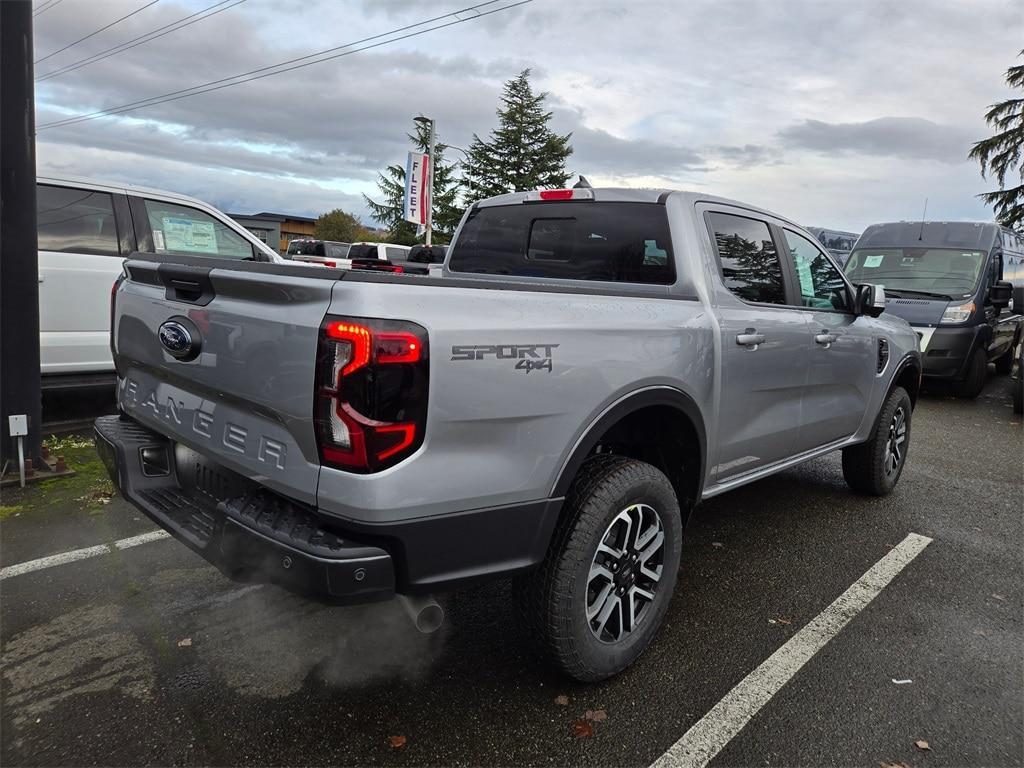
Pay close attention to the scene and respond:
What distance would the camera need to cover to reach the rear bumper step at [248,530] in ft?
6.31

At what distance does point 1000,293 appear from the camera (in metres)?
9.59

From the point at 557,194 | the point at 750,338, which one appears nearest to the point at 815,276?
the point at 750,338

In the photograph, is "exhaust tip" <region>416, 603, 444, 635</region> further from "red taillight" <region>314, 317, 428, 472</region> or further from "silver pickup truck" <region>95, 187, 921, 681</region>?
"red taillight" <region>314, 317, 428, 472</region>

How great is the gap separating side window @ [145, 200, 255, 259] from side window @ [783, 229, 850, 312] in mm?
4379

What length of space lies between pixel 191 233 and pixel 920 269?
9.36m

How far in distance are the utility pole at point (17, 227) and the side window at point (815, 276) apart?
4553 millimetres

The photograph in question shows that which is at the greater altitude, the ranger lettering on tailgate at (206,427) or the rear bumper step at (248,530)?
the ranger lettering on tailgate at (206,427)

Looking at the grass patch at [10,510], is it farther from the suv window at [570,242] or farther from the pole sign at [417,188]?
the pole sign at [417,188]

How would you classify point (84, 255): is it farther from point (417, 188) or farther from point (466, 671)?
point (417, 188)

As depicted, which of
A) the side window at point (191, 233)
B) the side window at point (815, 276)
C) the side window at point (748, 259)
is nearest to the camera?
the side window at point (748, 259)

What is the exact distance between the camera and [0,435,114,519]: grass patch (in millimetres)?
4230

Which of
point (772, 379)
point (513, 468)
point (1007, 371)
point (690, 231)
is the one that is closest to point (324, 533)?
point (513, 468)

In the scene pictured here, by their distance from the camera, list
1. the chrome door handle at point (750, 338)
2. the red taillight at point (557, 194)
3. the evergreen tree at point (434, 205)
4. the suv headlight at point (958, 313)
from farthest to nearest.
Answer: the evergreen tree at point (434, 205) < the suv headlight at point (958, 313) < the red taillight at point (557, 194) < the chrome door handle at point (750, 338)

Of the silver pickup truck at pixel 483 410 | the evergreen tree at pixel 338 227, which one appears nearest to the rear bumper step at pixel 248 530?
the silver pickup truck at pixel 483 410
